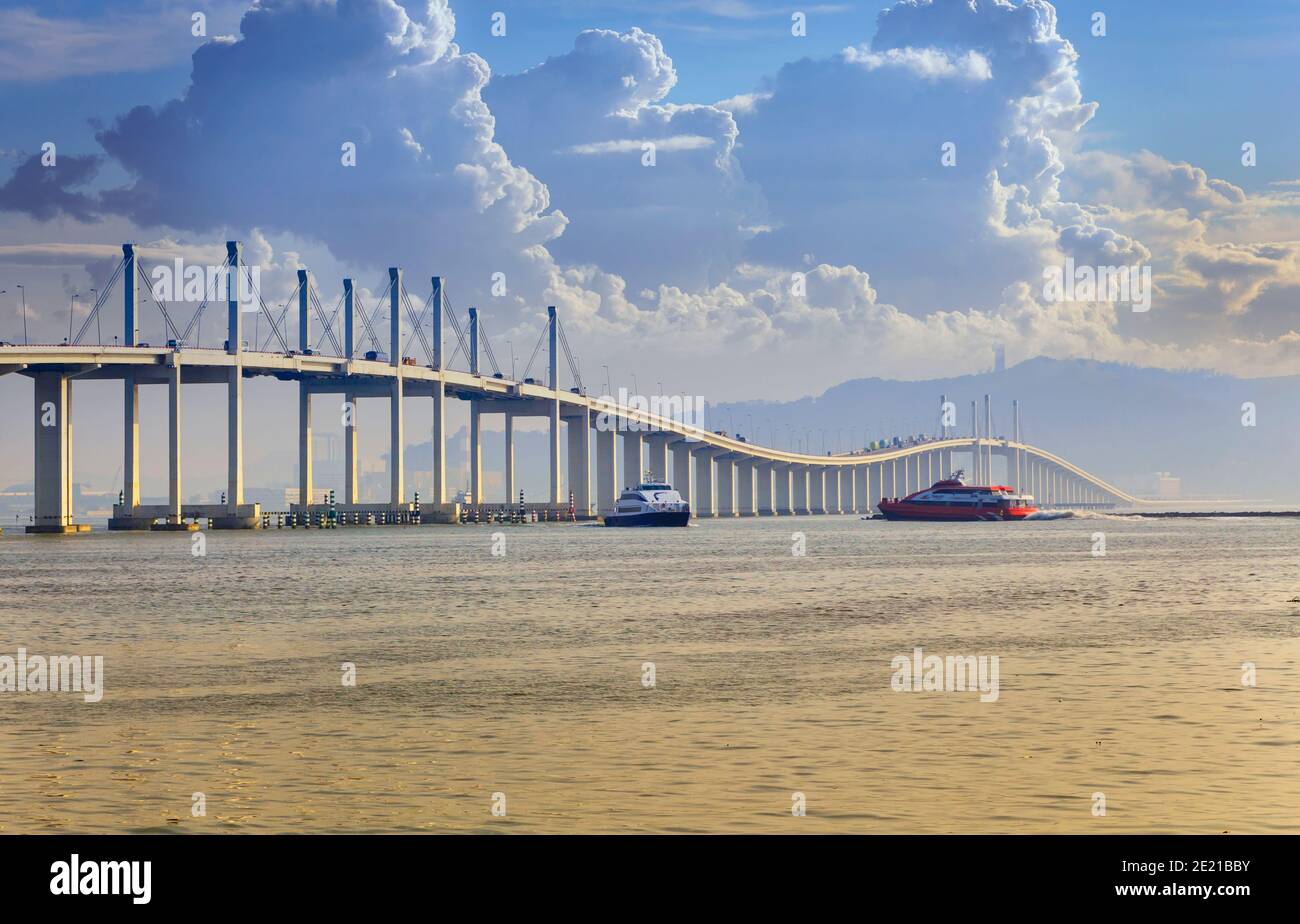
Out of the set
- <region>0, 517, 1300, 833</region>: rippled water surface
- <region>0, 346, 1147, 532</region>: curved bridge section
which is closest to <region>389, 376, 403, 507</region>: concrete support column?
<region>0, 346, 1147, 532</region>: curved bridge section

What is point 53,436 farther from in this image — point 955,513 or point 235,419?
point 955,513

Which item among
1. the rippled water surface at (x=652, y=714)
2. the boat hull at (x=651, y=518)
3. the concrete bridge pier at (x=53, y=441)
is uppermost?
the concrete bridge pier at (x=53, y=441)

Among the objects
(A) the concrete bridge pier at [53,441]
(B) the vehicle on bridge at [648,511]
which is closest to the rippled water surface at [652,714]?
(A) the concrete bridge pier at [53,441]

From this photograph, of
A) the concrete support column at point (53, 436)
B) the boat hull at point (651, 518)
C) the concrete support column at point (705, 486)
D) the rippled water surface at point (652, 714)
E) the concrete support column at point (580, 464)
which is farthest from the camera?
the concrete support column at point (705, 486)

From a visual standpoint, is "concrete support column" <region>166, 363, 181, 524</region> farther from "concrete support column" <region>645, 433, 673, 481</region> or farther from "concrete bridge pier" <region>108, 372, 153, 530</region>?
"concrete support column" <region>645, 433, 673, 481</region>

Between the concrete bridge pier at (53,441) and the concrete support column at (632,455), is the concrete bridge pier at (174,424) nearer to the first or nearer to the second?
the concrete bridge pier at (53,441)
